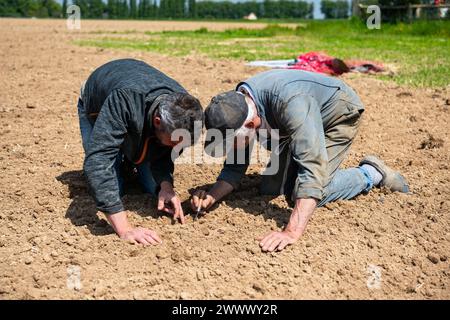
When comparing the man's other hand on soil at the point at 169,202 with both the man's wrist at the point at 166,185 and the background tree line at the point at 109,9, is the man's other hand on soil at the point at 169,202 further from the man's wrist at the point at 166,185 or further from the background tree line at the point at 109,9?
the background tree line at the point at 109,9

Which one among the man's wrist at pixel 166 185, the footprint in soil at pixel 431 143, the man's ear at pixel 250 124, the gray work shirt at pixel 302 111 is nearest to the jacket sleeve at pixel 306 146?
the gray work shirt at pixel 302 111

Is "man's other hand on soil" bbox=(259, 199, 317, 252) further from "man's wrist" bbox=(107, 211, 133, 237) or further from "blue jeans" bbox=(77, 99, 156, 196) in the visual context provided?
"blue jeans" bbox=(77, 99, 156, 196)

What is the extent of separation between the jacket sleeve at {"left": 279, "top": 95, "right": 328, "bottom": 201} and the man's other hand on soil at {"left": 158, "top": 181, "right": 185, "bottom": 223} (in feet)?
2.51

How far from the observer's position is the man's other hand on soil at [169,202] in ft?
10.5

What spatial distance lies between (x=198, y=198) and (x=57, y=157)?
5.43 ft

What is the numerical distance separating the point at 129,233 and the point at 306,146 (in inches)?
39.9

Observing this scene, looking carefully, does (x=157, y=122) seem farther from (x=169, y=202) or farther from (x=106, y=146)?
(x=169, y=202)

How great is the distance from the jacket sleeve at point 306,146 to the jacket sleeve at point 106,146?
802mm

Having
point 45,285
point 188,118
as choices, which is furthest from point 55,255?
point 188,118

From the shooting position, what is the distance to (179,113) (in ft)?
8.72
